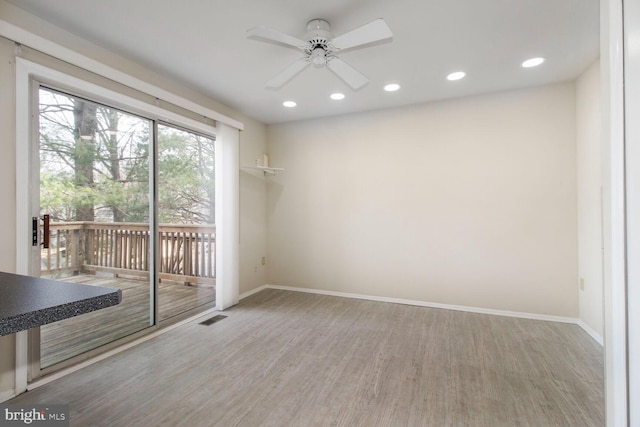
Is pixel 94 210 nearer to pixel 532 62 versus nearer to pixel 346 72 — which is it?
pixel 346 72

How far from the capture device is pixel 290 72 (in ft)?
7.41

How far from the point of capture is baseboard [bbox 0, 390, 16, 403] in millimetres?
1857

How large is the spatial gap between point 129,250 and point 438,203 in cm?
349

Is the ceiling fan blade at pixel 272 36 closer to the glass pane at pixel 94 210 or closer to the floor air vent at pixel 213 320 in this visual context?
the glass pane at pixel 94 210

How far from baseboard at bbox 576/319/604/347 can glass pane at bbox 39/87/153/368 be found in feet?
14.2

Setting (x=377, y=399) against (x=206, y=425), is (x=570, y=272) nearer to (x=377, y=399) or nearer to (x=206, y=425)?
(x=377, y=399)

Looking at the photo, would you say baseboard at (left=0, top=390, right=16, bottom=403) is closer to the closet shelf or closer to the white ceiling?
the white ceiling

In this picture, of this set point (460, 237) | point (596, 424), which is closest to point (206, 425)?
point (596, 424)

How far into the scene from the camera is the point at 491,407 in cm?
184

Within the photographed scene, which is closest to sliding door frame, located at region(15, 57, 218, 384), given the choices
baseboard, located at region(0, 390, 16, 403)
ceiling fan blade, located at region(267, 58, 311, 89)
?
baseboard, located at region(0, 390, 16, 403)

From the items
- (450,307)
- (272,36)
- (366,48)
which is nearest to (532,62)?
(366,48)

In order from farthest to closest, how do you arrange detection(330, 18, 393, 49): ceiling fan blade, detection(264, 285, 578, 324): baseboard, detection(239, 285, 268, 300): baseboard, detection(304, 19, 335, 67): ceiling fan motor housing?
detection(239, 285, 268, 300): baseboard < detection(264, 285, 578, 324): baseboard < detection(304, 19, 335, 67): ceiling fan motor housing < detection(330, 18, 393, 49): ceiling fan blade

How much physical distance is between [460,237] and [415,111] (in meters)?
1.73

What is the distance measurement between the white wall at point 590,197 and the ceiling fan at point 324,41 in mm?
2301
